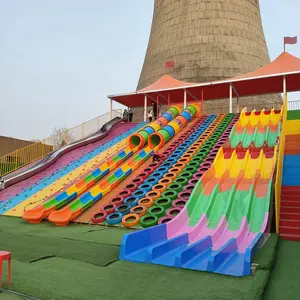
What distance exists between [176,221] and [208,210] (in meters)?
0.84

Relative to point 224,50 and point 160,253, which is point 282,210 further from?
point 224,50

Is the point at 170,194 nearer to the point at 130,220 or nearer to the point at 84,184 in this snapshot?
the point at 130,220

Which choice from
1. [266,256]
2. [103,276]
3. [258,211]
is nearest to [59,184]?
[258,211]

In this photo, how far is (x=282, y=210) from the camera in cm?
820

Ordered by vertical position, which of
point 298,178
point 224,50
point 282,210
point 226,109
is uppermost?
point 224,50

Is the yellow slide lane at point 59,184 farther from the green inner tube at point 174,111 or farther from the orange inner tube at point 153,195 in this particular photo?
the orange inner tube at point 153,195

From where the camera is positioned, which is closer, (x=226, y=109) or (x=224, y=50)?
(x=226, y=109)

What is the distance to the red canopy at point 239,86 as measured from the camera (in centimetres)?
1820

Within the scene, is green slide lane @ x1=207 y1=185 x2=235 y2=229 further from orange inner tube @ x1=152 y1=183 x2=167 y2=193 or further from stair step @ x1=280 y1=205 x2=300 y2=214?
orange inner tube @ x1=152 y1=183 x2=167 y2=193

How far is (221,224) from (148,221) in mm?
2007

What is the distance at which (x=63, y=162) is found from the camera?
15.2 m

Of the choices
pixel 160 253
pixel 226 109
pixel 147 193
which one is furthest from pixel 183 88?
pixel 160 253

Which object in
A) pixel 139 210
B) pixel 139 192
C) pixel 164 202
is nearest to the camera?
pixel 139 210

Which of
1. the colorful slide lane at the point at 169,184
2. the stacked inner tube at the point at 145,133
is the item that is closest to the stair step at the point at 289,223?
the colorful slide lane at the point at 169,184
